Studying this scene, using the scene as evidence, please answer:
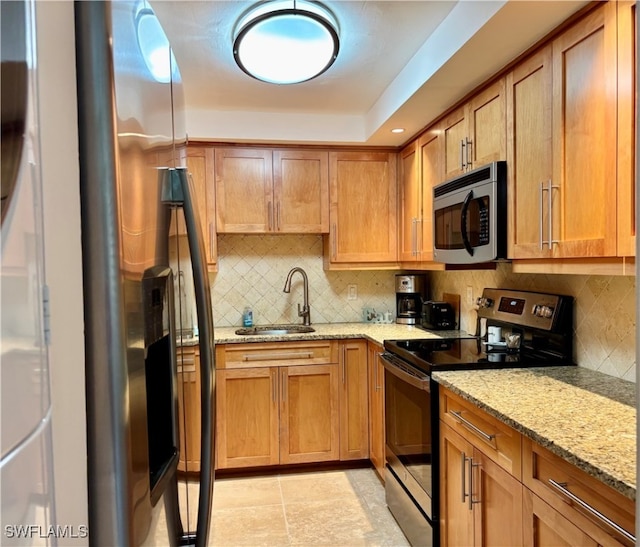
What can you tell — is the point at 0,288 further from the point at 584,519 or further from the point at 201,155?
the point at 201,155

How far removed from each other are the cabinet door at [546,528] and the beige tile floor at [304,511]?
3.88ft

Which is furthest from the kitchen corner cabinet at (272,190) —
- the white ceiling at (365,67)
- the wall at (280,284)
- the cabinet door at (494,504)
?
the cabinet door at (494,504)

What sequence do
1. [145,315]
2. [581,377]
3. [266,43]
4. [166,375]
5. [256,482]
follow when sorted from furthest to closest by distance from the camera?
1. [256,482]
2. [266,43]
3. [581,377]
4. [166,375]
5. [145,315]

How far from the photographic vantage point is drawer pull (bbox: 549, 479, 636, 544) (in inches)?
39.1

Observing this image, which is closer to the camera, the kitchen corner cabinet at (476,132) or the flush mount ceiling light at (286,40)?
the flush mount ceiling light at (286,40)

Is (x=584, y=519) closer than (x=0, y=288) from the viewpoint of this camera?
No

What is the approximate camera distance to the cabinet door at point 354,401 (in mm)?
3225

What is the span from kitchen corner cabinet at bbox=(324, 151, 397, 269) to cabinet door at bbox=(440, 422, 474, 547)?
67.7 inches

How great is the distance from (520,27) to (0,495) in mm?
1901

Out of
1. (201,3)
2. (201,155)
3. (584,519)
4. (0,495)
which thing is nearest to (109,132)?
(0,495)

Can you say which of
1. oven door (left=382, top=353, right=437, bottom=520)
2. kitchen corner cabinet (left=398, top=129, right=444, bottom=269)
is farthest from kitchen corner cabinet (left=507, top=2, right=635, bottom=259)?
kitchen corner cabinet (left=398, top=129, right=444, bottom=269)

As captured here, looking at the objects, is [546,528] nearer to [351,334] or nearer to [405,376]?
[405,376]

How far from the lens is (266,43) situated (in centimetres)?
198

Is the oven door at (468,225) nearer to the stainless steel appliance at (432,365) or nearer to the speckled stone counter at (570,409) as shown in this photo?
the stainless steel appliance at (432,365)
